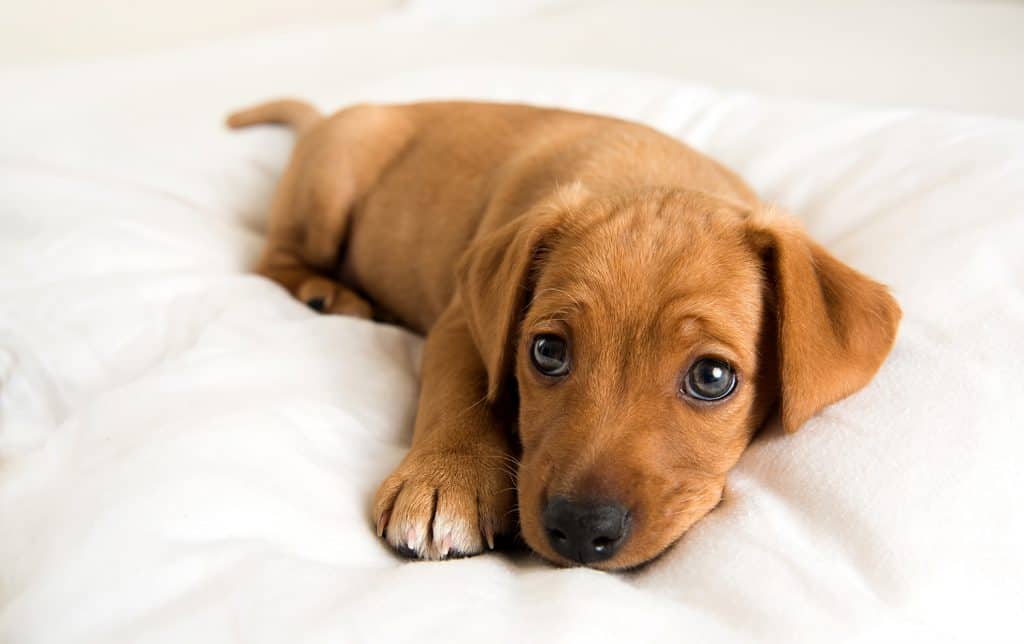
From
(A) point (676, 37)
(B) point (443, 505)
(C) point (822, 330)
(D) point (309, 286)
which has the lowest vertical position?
(D) point (309, 286)

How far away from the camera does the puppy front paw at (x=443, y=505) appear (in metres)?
2.48

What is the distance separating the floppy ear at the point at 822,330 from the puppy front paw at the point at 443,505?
83 centimetres

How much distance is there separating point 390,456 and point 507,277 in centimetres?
67

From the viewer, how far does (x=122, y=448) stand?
2590 millimetres

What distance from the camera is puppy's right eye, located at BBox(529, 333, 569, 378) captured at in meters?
2.71

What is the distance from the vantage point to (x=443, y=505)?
252 cm

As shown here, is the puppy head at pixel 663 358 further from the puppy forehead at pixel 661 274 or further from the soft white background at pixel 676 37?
the soft white background at pixel 676 37

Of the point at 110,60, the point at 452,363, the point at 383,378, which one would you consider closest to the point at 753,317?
the point at 452,363

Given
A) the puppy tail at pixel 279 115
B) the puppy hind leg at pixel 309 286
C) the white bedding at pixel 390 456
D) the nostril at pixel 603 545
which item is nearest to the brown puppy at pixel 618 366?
the nostril at pixel 603 545

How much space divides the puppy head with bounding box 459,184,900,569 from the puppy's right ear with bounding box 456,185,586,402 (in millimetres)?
17

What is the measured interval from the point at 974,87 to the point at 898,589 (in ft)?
13.3

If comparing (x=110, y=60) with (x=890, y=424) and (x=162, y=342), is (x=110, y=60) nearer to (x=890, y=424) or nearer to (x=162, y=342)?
(x=162, y=342)

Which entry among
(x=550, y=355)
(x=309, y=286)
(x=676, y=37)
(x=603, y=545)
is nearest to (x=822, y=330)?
(x=550, y=355)

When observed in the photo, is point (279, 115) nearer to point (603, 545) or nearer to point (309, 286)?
point (309, 286)
